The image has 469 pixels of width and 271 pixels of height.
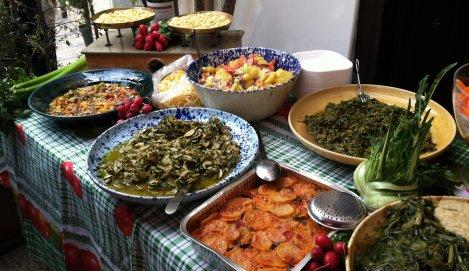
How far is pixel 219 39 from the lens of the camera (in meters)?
2.22

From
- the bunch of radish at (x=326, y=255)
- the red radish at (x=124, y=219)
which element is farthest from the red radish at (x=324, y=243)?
the red radish at (x=124, y=219)

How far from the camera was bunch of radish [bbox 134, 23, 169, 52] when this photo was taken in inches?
84.1

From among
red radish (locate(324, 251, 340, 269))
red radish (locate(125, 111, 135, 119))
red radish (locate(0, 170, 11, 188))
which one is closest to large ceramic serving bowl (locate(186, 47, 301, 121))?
red radish (locate(125, 111, 135, 119))

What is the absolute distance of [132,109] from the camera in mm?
1624

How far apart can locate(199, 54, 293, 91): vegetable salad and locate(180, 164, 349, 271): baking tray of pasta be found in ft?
1.53

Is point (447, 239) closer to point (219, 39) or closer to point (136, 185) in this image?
point (136, 185)

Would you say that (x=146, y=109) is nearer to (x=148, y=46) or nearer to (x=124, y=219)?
(x=124, y=219)

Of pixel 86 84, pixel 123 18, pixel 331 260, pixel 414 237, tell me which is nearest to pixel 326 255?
pixel 331 260

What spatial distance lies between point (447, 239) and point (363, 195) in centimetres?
31

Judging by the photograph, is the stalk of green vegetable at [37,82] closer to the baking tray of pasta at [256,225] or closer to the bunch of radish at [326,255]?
the baking tray of pasta at [256,225]

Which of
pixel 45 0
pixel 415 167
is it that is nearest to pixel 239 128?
pixel 415 167

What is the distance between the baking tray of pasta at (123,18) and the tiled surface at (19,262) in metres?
1.45

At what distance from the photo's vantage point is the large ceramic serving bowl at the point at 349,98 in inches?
51.2

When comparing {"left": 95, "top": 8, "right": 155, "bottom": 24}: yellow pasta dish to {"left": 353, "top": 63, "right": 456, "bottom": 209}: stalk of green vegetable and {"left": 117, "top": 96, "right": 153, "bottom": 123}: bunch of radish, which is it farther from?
{"left": 353, "top": 63, "right": 456, "bottom": 209}: stalk of green vegetable
